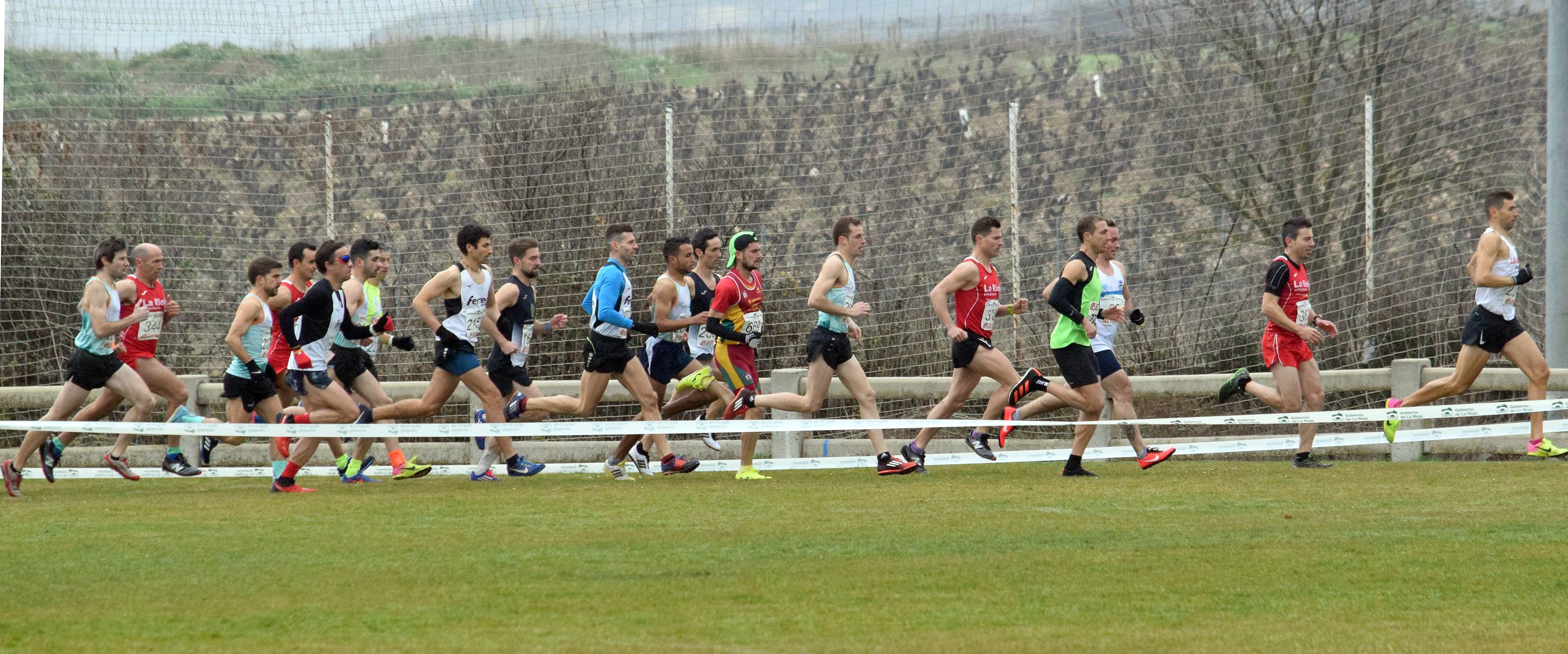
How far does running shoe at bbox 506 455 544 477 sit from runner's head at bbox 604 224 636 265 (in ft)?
5.75

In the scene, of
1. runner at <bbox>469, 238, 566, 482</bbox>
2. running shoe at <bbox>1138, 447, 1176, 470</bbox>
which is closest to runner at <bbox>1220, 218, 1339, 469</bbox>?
running shoe at <bbox>1138, 447, 1176, 470</bbox>

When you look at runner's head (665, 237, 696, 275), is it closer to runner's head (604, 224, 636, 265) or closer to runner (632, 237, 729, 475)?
runner (632, 237, 729, 475)

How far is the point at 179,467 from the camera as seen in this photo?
12328mm

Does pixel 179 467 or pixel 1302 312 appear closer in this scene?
pixel 1302 312

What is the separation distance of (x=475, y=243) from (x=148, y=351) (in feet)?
10.1

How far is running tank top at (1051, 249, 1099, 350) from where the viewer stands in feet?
36.3

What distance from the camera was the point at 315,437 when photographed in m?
10.8

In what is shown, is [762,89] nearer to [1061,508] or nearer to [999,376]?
[999,376]

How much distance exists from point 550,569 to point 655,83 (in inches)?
461

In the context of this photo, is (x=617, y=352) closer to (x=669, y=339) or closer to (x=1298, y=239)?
(x=669, y=339)

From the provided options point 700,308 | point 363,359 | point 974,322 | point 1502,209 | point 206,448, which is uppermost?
point 1502,209

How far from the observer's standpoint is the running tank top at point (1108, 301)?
37.5ft

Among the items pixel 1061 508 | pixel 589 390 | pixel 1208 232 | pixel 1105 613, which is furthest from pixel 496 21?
pixel 1105 613

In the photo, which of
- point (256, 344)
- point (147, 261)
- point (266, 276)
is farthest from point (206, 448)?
point (266, 276)
